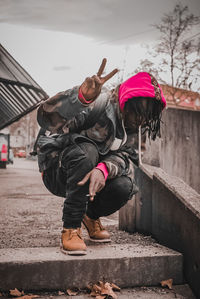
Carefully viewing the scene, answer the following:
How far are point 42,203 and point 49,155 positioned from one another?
10.8 ft

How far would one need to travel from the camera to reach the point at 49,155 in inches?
88.9

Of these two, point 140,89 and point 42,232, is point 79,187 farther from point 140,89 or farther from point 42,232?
point 42,232

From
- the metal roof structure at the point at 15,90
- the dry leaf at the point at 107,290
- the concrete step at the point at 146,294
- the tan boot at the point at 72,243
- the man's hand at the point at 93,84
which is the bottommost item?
the concrete step at the point at 146,294

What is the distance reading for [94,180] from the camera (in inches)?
77.6

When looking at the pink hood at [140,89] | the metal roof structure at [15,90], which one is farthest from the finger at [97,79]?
the metal roof structure at [15,90]

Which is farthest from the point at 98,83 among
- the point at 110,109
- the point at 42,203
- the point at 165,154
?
the point at 42,203

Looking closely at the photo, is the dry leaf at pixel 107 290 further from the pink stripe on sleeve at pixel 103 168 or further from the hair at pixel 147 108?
the hair at pixel 147 108

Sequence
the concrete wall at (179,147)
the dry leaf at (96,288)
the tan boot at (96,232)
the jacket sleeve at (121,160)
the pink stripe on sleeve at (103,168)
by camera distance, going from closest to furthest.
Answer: the dry leaf at (96,288) < the pink stripe on sleeve at (103,168) < the jacket sleeve at (121,160) < the tan boot at (96,232) < the concrete wall at (179,147)

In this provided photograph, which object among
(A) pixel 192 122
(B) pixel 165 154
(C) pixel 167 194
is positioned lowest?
(C) pixel 167 194

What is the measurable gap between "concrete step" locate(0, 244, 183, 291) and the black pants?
268mm

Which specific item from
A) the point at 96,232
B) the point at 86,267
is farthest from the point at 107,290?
the point at 96,232

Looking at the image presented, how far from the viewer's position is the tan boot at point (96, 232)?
2.41m

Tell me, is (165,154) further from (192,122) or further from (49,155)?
(49,155)

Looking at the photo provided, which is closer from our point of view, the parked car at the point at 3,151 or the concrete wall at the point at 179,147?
the concrete wall at the point at 179,147
